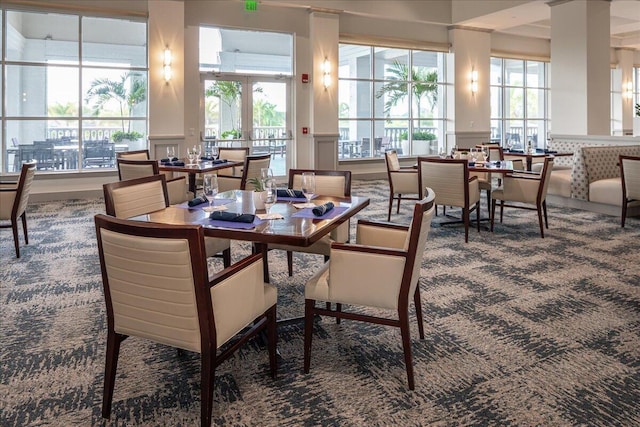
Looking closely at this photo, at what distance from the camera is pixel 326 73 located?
10.3 meters

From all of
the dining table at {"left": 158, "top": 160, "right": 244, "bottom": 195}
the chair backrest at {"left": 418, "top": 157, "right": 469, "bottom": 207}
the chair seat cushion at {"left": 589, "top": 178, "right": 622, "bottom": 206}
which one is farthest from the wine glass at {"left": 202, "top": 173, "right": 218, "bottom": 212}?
the chair seat cushion at {"left": 589, "top": 178, "right": 622, "bottom": 206}

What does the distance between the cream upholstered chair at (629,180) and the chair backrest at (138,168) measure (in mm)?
5395

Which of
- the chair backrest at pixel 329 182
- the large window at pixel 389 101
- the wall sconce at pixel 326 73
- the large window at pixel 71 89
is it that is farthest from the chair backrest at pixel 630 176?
the large window at pixel 71 89

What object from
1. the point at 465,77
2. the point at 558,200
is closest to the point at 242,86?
the point at 465,77

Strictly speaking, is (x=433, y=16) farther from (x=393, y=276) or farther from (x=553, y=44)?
(x=393, y=276)

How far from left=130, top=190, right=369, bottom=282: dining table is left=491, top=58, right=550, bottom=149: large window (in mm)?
11134

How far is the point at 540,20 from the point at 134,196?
1154 centimetres

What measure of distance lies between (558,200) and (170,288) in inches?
282

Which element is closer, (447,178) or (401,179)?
(447,178)

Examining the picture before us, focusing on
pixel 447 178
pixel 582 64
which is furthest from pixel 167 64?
pixel 582 64

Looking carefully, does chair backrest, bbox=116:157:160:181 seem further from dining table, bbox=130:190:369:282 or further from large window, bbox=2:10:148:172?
large window, bbox=2:10:148:172

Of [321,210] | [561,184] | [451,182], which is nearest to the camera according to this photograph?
[321,210]

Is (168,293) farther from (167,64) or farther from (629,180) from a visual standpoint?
(167,64)

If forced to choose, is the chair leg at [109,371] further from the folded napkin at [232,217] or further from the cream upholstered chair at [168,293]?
the folded napkin at [232,217]
